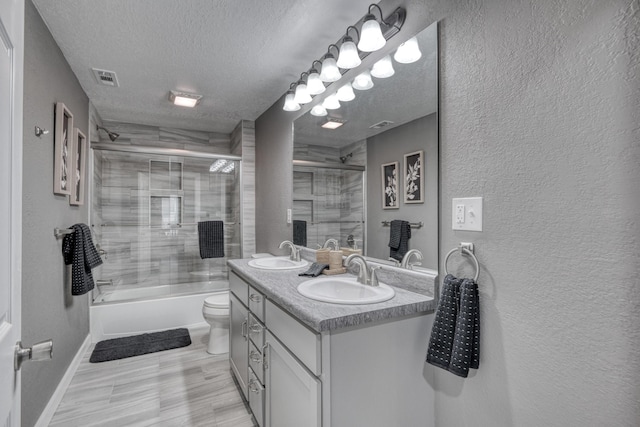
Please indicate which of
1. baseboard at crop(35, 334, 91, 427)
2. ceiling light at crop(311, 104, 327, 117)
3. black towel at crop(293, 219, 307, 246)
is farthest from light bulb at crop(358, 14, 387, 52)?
baseboard at crop(35, 334, 91, 427)

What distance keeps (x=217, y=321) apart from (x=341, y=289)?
1473 millimetres

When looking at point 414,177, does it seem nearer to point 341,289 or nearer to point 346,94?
point 341,289

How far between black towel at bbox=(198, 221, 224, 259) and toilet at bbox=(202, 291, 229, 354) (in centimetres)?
104

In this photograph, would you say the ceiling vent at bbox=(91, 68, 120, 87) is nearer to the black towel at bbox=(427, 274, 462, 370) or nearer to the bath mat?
the bath mat

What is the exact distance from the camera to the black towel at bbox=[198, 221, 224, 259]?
145 inches

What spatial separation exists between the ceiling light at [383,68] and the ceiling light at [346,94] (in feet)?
0.75

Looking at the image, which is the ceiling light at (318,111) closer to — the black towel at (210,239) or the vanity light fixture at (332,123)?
the vanity light fixture at (332,123)

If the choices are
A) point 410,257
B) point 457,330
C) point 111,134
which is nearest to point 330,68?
point 410,257

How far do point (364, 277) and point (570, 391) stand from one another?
2.73 ft

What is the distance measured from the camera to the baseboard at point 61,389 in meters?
1.78

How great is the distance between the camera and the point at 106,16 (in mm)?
1747

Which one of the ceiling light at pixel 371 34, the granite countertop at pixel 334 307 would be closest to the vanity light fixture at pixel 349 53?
the ceiling light at pixel 371 34

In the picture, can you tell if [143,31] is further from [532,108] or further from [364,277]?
[532,108]

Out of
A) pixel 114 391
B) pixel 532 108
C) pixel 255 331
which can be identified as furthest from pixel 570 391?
pixel 114 391
